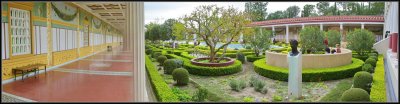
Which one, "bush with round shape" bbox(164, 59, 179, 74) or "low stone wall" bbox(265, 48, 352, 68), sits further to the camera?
"bush with round shape" bbox(164, 59, 179, 74)

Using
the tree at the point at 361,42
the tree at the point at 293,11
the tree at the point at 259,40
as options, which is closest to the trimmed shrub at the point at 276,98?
the tree at the point at 259,40

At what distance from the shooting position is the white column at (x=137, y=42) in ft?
13.8

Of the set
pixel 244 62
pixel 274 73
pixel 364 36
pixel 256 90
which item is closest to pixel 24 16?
pixel 256 90

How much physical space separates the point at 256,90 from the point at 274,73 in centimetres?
216

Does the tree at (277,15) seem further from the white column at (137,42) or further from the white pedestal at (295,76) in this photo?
the white column at (137,42)

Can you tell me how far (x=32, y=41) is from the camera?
9.16 metres

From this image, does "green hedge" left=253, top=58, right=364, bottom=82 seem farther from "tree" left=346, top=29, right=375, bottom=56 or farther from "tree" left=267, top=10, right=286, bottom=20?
→ "tree" left=267, top=10, right=286, bottom=20

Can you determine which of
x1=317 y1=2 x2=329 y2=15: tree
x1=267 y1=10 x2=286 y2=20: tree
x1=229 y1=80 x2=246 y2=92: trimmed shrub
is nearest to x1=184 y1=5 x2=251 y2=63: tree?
x1=229 y1=80 x2=246 y2=92: trimmed shrub

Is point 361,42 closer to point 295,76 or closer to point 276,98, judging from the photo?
point 295,76

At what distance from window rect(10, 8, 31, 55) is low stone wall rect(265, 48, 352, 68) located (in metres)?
8.87

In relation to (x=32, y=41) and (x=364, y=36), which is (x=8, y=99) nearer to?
(x=32, y=41)

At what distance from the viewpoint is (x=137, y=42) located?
4.23 meters

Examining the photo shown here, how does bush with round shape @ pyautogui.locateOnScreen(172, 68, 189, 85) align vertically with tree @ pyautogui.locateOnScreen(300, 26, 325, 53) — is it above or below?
below

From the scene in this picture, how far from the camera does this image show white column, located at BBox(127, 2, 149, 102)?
4.21 meters
